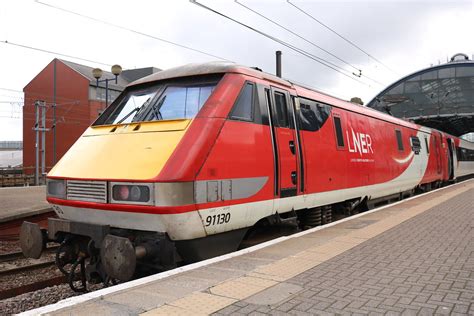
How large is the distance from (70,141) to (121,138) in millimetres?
48382

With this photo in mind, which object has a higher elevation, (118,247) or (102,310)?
(118,247)

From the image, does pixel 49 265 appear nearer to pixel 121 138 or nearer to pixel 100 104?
pixel 121 138

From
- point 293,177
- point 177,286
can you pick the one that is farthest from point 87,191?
point 293,177

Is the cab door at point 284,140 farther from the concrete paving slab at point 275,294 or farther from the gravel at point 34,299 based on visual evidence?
the gravel at point 34,299

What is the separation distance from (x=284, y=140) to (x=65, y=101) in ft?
165

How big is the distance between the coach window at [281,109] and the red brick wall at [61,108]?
4557 centimetres

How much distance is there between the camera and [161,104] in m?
5.85

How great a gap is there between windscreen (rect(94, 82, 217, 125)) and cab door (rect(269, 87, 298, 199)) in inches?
48.2

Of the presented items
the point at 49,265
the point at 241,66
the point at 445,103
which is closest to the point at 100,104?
the point at 445,103

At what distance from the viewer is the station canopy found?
47.6 metres

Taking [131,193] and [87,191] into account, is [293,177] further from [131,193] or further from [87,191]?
[87,191]

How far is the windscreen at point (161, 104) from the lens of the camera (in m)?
5.55

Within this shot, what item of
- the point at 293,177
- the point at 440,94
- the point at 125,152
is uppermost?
the point at 440,94

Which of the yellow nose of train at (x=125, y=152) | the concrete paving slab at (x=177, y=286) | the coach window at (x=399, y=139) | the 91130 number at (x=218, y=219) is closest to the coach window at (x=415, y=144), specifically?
the coach window at (x=399, y=139)
